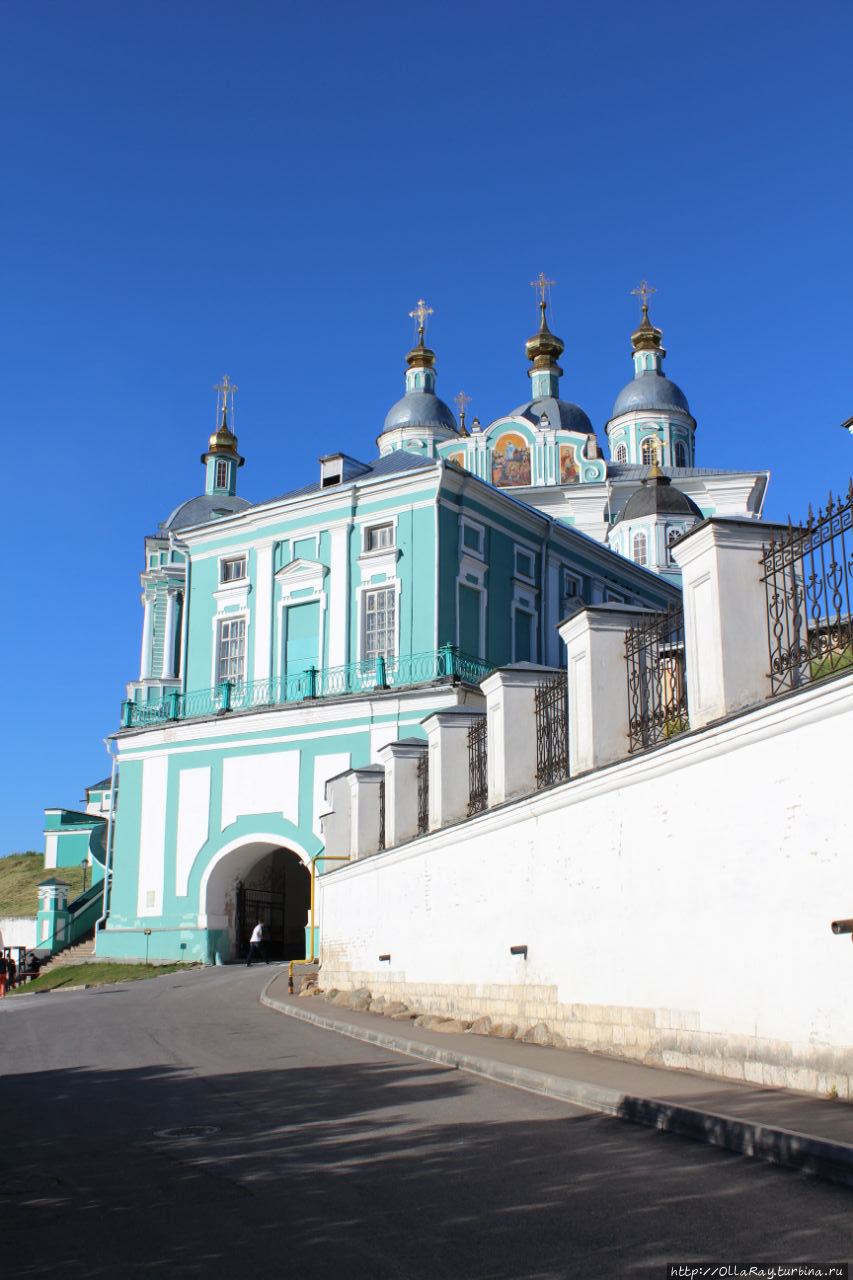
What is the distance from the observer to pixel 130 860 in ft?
102

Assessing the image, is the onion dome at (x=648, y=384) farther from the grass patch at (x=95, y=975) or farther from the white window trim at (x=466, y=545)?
the grass patch at (x=95, y=975)

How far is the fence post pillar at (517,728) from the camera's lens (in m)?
13.1

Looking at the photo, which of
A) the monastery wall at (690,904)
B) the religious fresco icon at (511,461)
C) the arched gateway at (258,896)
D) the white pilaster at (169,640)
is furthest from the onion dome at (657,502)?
the monastery wall at (690,904)

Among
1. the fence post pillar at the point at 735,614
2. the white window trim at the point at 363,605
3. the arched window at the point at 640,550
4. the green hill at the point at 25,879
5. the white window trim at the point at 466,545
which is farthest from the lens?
the green hill at the point at 25,879

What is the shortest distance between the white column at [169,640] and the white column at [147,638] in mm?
665

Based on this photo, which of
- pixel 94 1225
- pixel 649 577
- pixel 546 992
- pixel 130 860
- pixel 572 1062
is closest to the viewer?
pixel 94 1225

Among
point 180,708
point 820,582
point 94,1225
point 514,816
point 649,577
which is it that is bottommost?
point 94,1225

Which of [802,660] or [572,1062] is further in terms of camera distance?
[572,1062]

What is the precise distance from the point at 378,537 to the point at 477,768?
52.0 feet

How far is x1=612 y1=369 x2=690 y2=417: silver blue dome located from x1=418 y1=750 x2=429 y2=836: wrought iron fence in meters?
44.1

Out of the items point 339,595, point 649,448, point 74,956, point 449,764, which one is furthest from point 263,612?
point 649,448

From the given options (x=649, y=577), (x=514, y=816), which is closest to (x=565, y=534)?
(x=649, y=577)

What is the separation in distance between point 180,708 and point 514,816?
20749mm

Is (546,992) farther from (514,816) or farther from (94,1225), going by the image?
(94,1225)
